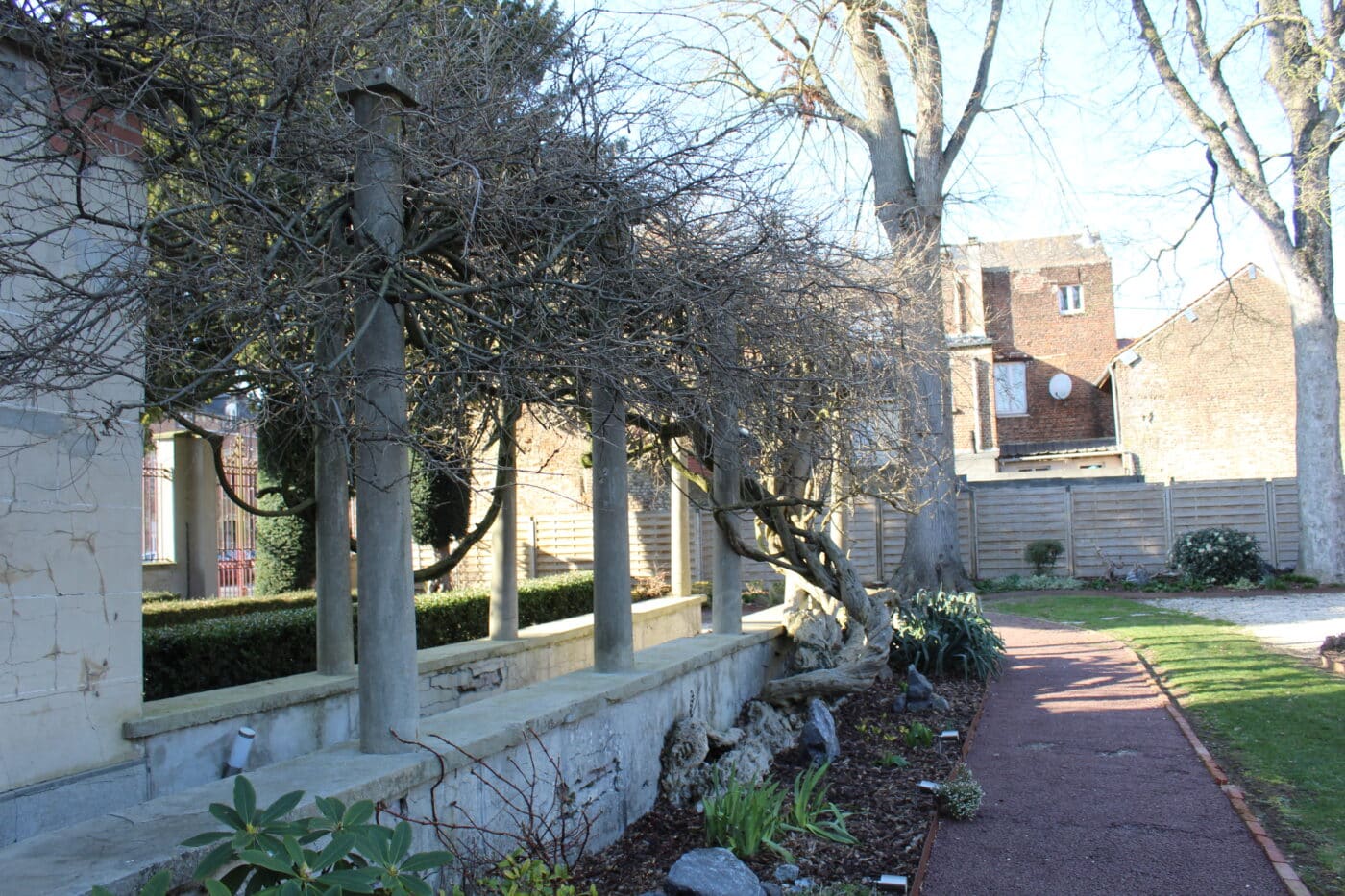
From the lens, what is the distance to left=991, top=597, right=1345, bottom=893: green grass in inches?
209

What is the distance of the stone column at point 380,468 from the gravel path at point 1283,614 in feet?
34.9

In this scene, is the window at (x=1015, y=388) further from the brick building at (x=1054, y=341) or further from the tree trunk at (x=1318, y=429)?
the tree trunk at (x=1318, y=429)

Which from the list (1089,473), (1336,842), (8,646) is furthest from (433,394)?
(1089,473)

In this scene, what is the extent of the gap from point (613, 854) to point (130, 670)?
231 cm

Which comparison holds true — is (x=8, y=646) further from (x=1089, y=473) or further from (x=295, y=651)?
(x=1089, y=473)

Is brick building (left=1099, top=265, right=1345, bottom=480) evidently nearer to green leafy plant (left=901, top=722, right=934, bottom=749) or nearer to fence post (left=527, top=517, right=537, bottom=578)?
fence post (left=527, top=517, right=537, bottom=578)

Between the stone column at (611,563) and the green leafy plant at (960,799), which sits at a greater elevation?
the stone column at (611,563)

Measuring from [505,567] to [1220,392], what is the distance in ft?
94.0

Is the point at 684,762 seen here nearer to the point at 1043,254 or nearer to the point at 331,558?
the point at 331,558

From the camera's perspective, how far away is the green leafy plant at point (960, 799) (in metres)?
5.68

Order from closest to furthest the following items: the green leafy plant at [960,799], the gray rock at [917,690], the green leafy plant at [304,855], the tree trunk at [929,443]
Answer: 1. the green leafy plant at [304,855]
2. the green leafy plant at [960,799]
3. the gray rock at [917,690]
4. the tree trunk at [929,443]

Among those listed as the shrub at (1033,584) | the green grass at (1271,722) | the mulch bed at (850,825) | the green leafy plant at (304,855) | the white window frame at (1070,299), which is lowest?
the shrub at (1033,584)

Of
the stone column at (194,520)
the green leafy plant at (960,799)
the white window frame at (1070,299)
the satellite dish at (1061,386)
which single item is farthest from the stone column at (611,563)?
the white window frame at (1070,299)

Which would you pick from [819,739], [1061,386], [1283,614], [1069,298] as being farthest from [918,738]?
[1069,298]
